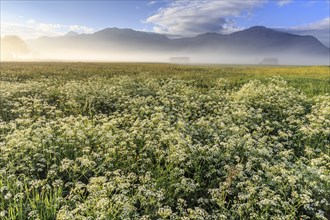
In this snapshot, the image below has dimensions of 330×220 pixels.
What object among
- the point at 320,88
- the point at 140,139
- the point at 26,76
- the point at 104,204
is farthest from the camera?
the point at 26,76

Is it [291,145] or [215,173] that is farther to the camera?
[291,145]

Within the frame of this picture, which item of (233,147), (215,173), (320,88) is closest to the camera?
(215,173)

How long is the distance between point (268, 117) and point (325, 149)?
4.32 m

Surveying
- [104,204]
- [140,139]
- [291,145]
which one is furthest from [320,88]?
[104,204]

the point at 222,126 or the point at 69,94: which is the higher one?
the point at 69,94

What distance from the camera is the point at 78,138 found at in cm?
911

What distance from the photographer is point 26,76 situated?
29.4m

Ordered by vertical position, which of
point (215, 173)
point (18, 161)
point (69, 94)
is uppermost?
point (69, 94)

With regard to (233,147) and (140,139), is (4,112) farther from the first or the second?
(233,147)

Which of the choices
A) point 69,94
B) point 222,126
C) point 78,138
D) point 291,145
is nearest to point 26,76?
point 69,94

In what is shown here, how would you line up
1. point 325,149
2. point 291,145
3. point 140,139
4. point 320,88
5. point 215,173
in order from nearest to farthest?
1. point 215,173
2. point 140,139
3. point 325,149
4. point 291,145
5. point 320,88

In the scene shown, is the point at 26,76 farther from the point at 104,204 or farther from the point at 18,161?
the point at 104,204

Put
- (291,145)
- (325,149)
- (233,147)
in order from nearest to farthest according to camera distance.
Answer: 1. (233,147)
2. (325,149)
3. (291,145)

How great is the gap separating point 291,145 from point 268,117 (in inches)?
140
